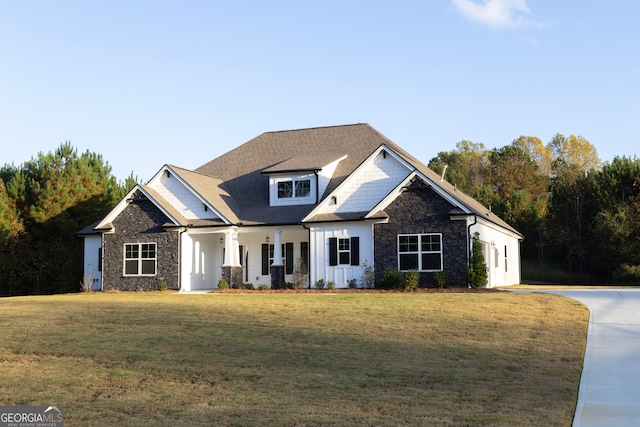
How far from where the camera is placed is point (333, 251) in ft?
95.6

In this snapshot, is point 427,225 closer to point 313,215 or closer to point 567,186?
point 313,215

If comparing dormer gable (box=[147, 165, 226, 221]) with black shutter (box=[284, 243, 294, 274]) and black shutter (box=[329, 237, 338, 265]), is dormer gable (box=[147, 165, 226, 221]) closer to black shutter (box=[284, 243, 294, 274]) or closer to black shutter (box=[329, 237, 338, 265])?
black shutter (box=[284, 243, 294, 274])

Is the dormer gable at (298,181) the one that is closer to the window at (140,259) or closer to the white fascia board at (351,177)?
the white fascia board at (351,177)

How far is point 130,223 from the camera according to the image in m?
31.5

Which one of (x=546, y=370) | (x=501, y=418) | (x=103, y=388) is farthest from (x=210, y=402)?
(x=546, y=370)

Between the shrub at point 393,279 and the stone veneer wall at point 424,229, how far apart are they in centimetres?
61

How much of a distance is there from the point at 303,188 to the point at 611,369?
72.3 ft

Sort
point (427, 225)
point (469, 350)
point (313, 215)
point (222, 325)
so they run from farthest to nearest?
1. point (313, 215)
2. point (427, 225)
3. point (222, 325)
4. point (469, 350)

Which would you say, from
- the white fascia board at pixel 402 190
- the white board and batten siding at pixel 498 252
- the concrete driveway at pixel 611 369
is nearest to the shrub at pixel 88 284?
the white fascia board at pixel 402 190

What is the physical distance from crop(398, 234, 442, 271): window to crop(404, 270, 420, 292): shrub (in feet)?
2.53

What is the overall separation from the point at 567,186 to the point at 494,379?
39916mm

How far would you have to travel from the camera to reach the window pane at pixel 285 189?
106 ft

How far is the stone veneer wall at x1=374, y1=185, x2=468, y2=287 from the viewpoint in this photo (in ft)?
88.4

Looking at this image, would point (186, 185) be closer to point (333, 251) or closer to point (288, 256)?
point (288, 256)
